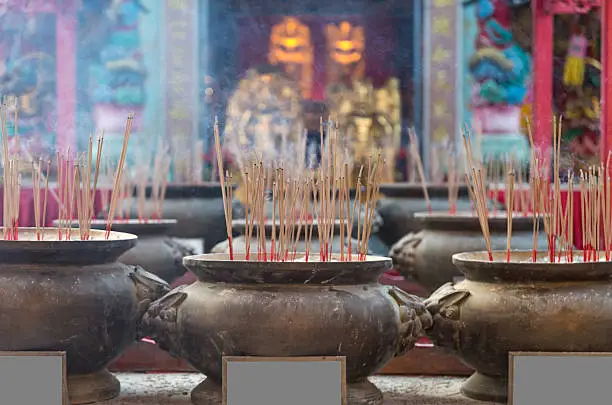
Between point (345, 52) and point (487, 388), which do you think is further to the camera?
point (345, 52)

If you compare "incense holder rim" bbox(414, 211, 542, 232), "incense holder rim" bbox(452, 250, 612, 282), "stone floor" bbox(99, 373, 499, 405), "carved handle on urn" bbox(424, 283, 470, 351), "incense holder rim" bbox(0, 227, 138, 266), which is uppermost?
"incense holder rim" bbox(414, 211, 542, 232)

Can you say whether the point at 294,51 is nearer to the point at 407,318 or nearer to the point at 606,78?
the point at 606,78

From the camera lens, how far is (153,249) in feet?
8.61

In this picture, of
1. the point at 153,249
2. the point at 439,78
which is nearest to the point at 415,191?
the point at 439,78

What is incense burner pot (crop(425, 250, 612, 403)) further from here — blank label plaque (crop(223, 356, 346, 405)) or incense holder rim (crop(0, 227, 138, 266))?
incense holder rim (crop(0, 227, 138, 266))

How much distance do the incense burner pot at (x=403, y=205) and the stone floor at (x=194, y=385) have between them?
3.57ft

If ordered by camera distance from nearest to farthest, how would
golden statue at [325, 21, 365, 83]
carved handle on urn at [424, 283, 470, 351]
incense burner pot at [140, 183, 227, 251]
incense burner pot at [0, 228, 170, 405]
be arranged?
incense burner pot at [0, 228, 170, 405], carved handle on urn at [424, 283, 470, 351], incense burner pot at [140, 183, 227, 251], golden statue at [325, 21, 365, 83]

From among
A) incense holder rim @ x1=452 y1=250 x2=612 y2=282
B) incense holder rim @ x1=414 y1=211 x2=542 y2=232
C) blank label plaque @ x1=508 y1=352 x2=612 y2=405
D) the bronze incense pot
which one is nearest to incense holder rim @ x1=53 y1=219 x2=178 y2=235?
the bronze incense pot

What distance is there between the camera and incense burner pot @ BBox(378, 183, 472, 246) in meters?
3.38

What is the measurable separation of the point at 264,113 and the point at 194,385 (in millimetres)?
1514

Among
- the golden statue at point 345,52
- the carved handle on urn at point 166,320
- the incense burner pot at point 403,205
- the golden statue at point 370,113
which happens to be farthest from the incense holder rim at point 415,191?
the carved handle on urn at point 166,320

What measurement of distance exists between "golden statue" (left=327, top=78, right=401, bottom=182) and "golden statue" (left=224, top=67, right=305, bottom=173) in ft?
0.60

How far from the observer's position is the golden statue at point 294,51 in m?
3.69

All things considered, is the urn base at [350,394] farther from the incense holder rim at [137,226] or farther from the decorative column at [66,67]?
the decorative column at [66,67]
